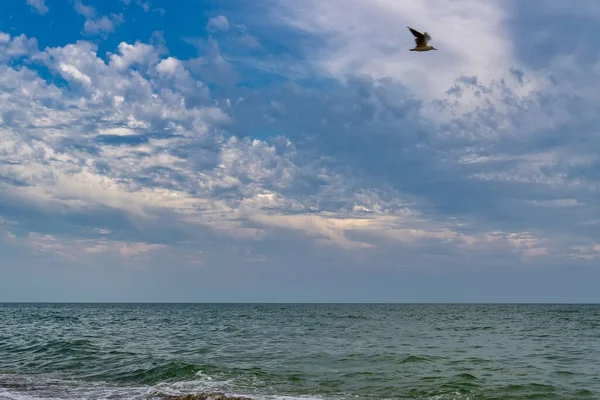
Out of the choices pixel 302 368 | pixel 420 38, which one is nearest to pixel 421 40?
pixel 420 38

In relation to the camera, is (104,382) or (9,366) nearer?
(104,382)

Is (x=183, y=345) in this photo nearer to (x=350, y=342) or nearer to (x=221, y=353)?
(x=221, y=353)

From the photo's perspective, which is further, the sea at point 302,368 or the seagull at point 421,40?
the sea at point 302,368

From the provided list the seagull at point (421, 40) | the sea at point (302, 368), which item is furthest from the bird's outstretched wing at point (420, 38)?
the sea at point (302, 368)

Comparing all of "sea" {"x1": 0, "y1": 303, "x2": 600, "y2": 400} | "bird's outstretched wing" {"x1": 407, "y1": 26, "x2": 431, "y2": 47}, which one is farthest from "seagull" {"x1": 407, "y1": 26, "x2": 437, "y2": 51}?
"sea" {"x1": 0, "y1": 303, "x2": 600, "y2": 400}

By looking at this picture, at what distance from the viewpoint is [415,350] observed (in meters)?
30.5

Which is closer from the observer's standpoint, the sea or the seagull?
the seagull

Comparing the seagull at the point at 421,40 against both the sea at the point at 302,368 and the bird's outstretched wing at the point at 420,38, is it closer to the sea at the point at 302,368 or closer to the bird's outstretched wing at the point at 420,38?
the bird's outstretched wing at the point at 420,38

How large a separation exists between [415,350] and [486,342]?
757 cm

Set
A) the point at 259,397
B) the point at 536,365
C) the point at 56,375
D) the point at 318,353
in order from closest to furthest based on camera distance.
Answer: the point at 259,397
the point at 56,375
the point at 536,365
the point at 318,353

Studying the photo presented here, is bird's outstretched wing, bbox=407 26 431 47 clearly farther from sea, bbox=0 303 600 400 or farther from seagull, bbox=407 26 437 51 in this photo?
sea, bbox=0 303 600 400

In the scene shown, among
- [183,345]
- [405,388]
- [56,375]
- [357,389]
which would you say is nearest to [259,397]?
[357,389]

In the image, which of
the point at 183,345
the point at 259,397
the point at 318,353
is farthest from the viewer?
the point at 183,345

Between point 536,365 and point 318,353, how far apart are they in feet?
35.9
